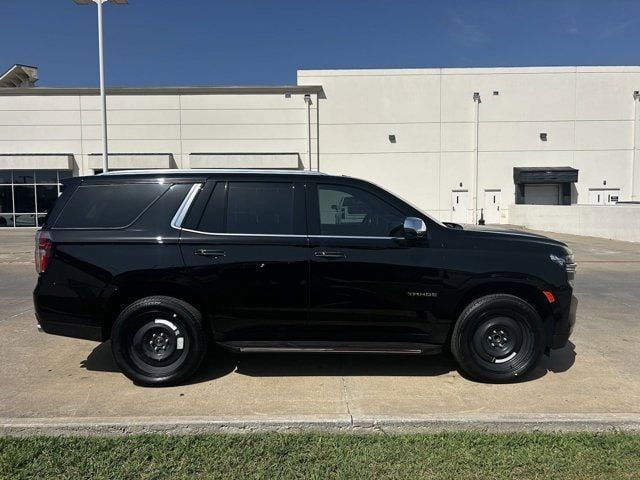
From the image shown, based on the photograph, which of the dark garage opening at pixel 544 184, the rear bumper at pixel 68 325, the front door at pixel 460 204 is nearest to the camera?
the rear bumper at pixel 68 325

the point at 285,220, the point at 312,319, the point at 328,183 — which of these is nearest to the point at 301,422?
the point at 312,319

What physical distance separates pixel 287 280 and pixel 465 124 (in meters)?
28.2

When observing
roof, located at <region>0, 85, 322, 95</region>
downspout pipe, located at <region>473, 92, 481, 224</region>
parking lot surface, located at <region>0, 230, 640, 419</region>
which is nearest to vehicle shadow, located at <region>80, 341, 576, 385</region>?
parking lot surface, located at <region>0, 230, 640, 419</region>

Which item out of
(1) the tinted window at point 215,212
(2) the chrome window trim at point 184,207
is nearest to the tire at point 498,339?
(1) the tinted window at point 215,212

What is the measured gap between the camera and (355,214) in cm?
461

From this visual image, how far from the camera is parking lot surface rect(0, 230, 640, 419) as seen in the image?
3973 mm

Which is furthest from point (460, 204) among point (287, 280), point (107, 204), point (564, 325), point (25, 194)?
point (107, 204)

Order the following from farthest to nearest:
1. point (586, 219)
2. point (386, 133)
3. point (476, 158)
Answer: point (476, 158), point (386, 133), point (586, 219)

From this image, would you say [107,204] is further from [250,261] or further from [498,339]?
[498,339]

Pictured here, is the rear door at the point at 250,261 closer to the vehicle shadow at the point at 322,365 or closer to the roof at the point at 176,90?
the vehicle shadow at the point at 322,365

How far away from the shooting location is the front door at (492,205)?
1218 inches

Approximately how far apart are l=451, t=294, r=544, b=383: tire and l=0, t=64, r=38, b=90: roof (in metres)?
41.3

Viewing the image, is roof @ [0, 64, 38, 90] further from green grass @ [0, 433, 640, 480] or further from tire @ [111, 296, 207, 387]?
green grass @ [0, 433, 640, 480]

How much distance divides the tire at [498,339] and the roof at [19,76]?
41.3 m
